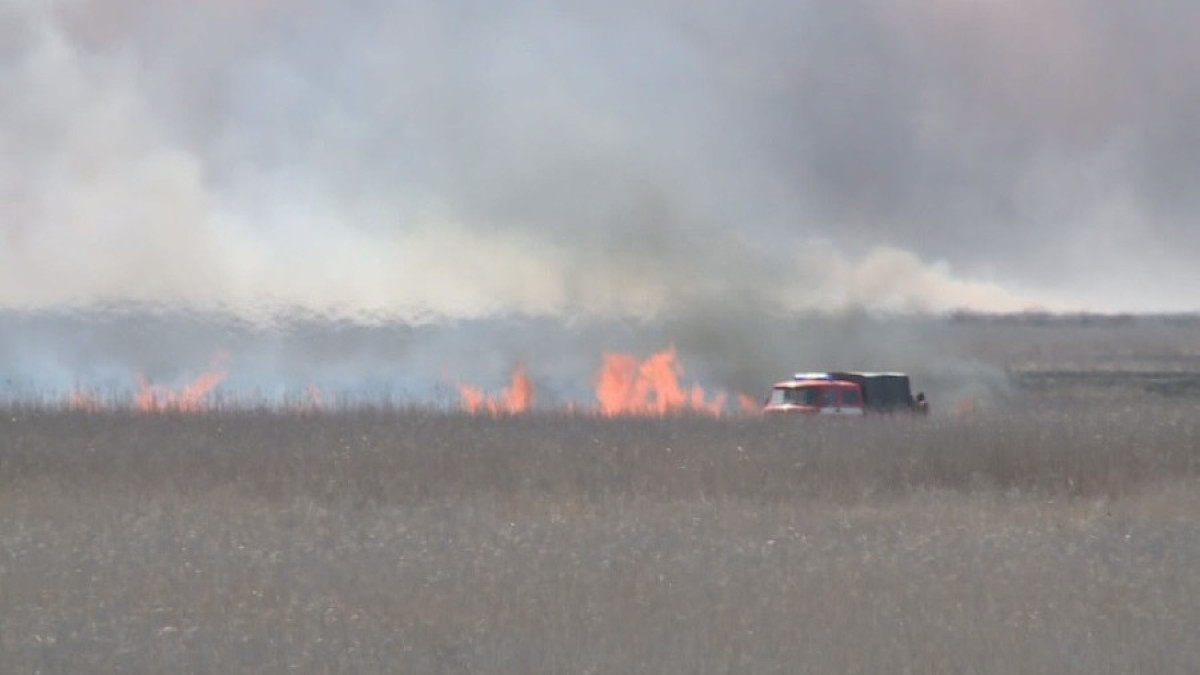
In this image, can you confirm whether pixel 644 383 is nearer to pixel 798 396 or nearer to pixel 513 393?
pixel 513 393

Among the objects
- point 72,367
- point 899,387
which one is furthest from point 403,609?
point 72,367

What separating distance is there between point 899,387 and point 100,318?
15.2m

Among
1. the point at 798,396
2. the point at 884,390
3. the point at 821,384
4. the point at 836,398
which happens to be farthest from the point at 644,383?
the point at 836,398

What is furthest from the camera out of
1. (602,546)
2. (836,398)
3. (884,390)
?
(884,390)

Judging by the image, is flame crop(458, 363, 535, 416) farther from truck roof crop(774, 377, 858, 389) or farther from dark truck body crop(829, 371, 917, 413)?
dark truck body crop(829, 371, 917, 413)

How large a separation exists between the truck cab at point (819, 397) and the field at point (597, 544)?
436 cm

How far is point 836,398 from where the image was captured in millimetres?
31703

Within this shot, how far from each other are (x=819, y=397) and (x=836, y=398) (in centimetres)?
30

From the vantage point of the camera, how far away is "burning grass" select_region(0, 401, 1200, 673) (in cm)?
1095

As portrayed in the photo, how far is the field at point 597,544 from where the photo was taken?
35.9 feet

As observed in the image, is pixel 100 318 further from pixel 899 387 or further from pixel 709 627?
pixel 709 627

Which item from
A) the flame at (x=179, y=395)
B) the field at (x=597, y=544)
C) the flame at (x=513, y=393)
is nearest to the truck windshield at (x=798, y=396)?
the field at (x=597, y=544)

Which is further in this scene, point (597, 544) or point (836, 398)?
point (836, 398)

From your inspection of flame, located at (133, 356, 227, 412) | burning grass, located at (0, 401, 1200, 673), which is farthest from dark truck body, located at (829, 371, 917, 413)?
flame, located at (133, 356, 227, 412)
